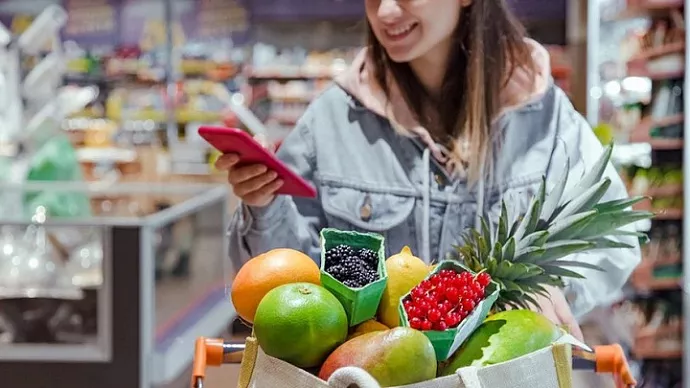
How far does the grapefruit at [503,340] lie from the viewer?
863mm

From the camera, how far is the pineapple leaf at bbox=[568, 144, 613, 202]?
1.00 meters

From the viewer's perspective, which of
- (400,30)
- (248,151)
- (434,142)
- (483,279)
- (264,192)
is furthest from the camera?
(434,142)

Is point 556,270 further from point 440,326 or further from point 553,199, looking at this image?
point 440,326

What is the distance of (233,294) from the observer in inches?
38.9

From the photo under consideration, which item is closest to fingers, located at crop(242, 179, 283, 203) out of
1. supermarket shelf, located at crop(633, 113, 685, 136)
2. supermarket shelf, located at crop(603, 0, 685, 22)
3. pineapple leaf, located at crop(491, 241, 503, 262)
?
pineapple leaf, located at crop(491, 241, 503, 262)

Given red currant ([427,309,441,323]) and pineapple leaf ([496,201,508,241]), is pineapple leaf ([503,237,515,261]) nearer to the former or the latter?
pineapple leaf ([496,201,508,241])

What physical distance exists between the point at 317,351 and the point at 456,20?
0.87 metres

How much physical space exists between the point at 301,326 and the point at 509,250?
0.26 metres

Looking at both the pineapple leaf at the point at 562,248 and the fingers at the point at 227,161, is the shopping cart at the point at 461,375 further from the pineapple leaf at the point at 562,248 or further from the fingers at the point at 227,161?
the fingers at the point at 227,161

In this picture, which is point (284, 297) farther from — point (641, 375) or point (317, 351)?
point (641, 375)

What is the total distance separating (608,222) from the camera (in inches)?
39.2

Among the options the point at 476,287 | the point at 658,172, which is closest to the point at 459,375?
the point at 476,287

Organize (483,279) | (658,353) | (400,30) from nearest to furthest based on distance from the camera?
1. (483,279)
2. (400,30)
3. (658,353)

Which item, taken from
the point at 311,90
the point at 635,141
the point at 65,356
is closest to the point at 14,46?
the point at 65,356
